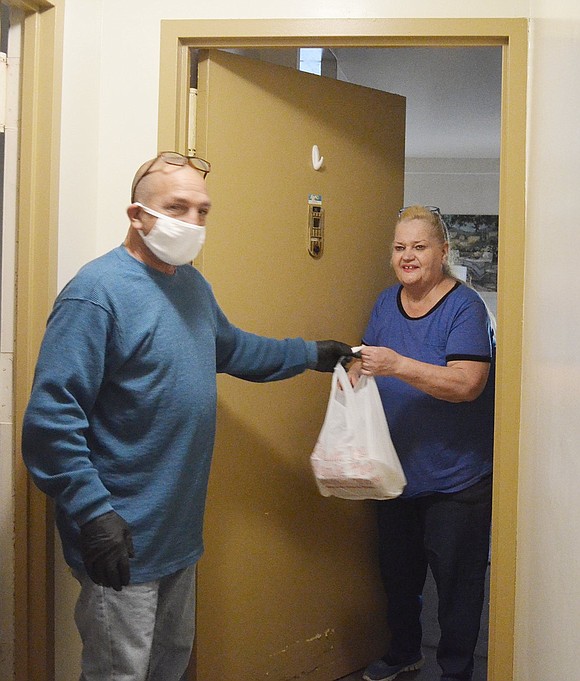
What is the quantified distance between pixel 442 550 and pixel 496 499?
0.34 meters

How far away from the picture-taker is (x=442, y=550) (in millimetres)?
2240

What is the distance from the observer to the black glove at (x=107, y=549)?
1462 millimetres

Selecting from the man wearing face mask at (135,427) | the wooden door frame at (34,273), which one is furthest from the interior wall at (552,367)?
the wooden door frame at (34,273)

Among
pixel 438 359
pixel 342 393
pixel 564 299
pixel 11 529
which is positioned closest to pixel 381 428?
pixel 342 393

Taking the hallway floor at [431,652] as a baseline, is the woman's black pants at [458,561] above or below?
above

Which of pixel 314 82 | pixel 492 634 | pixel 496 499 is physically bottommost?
pixel 492 634

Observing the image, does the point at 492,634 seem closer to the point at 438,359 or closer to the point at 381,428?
the point at 381,428

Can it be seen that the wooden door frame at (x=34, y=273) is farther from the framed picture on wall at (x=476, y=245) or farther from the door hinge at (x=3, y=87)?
the framed picture on wall at (x=476, y=245)

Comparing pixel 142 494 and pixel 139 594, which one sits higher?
pixel 142 494

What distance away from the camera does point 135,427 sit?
159cm

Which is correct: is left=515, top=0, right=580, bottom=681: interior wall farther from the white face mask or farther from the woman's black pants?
the white face mask

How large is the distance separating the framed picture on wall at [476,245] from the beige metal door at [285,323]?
482cm

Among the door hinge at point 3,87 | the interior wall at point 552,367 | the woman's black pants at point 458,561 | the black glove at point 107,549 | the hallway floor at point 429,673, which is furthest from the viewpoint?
the hallway floor at point 429,673

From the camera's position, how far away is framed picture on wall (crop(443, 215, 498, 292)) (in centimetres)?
727
